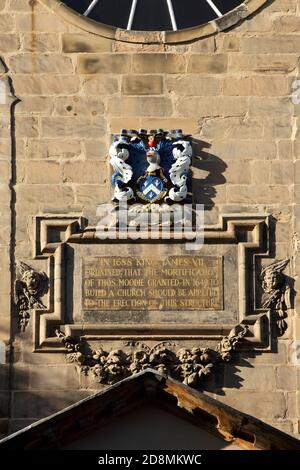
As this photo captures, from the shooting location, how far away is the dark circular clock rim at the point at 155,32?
23.9 meters

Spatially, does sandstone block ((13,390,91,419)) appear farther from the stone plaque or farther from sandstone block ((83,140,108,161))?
sandstone block ((83,140,108,161))

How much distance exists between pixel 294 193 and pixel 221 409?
3313 mm

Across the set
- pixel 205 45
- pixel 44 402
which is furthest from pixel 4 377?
pixel 205 45

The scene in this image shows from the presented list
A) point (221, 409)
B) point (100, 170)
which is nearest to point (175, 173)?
point (100, 170)

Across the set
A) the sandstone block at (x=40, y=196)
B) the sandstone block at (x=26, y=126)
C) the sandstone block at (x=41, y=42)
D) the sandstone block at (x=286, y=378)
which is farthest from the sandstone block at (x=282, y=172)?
the sandstone block at (x=41, y=42)

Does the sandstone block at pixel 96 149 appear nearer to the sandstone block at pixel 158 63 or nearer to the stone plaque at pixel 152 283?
the sandstone block at pixel 158 63

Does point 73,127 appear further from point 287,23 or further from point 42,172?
point 287,23

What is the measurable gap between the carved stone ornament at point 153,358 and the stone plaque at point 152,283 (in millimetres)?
377

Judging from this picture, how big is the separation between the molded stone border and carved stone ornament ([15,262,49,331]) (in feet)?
0.28

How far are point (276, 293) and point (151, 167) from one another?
1.76 meters

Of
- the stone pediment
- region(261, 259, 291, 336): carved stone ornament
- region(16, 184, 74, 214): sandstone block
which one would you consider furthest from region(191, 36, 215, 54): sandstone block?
the stone pediment

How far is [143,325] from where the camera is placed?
23.1m

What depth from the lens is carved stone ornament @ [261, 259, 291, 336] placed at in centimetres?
2312

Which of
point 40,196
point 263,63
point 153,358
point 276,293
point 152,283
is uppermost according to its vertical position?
point 263,63
